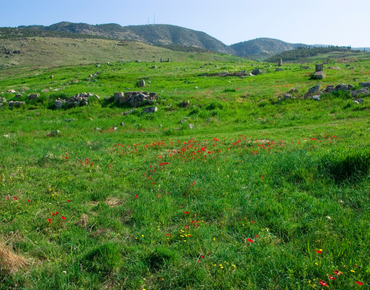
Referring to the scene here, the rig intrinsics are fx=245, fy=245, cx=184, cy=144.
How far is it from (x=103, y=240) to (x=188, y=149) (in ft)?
20.4

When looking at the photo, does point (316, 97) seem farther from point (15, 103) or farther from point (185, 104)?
point (15, 103)

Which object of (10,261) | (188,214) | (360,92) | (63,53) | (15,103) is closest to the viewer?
(10,261)

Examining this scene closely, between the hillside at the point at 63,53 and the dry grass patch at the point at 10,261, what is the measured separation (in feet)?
246

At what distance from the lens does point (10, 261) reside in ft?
12.6

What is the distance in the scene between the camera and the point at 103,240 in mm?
4703

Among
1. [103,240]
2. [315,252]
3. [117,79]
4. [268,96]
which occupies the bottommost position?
[103,240]

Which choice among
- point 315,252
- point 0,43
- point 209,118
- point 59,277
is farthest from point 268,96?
point 0,43

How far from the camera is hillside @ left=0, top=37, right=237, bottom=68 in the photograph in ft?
238

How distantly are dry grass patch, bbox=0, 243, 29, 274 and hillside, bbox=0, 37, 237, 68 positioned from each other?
75129 mm

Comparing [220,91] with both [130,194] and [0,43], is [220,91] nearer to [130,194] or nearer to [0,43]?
[130,194]

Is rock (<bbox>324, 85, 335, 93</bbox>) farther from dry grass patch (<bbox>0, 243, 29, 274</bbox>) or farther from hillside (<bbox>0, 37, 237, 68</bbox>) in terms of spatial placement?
hillside (<bbox>0, 37, 237, 68</bbox>)

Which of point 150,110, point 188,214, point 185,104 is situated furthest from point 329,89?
point 188,214

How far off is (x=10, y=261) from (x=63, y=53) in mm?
91754

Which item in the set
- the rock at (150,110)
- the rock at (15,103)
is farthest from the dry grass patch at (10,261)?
the rock at (15,103)
